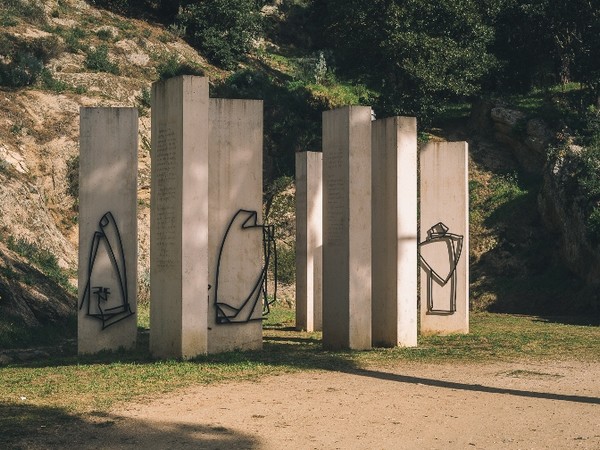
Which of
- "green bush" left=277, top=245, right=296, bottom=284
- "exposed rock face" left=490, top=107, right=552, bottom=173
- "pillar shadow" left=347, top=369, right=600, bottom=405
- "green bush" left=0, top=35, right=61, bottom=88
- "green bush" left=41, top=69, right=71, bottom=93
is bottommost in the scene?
"pillar shadow" left=347, top=369, right=600, bottom=405

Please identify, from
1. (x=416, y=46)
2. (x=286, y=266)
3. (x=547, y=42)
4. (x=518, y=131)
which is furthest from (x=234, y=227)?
(x=547, y=42)

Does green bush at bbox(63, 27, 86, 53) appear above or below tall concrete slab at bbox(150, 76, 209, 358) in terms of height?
above

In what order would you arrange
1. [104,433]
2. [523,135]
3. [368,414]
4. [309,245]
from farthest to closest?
[523,135] < [309,245] < [368,414] < [104,433]

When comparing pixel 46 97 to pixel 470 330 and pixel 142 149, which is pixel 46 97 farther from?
pixel 470 330

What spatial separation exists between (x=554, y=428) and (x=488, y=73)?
31989mm

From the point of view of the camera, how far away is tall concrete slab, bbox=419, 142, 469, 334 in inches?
799

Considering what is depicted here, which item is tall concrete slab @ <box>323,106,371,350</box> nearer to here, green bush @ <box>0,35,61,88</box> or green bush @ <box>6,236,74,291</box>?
green bush @ <box>6,236,74,291</box>

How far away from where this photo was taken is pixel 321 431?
9.72 meters

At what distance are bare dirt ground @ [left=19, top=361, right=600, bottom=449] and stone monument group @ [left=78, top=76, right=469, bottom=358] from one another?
107 inches

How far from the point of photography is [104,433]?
948 cm

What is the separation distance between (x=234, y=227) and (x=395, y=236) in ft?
10.1

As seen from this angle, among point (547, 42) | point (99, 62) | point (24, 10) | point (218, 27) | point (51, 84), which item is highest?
point (218, 27)

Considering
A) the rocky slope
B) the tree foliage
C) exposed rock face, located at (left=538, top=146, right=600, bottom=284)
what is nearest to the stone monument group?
the rocky slope

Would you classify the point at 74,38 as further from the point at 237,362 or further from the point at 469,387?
the point at 469,387
